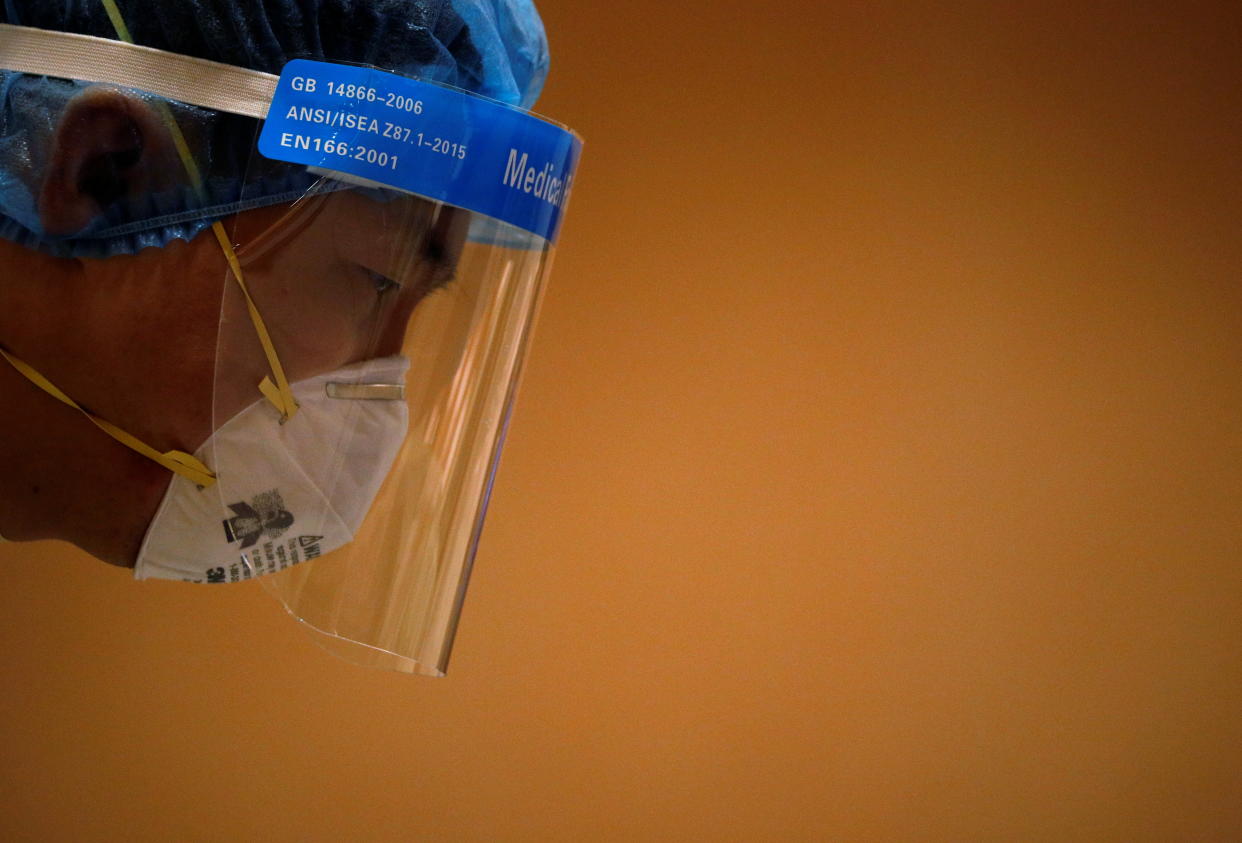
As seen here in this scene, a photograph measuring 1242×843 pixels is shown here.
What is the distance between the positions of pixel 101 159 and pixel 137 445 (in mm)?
176

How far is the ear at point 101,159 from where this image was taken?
0.64 meters

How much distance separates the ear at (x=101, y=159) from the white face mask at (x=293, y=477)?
15 centimetres

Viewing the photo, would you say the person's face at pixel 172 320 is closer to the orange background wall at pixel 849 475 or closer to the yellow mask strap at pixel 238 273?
the yellow mask strap at pixel 238 273

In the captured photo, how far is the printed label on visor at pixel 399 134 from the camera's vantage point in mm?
646

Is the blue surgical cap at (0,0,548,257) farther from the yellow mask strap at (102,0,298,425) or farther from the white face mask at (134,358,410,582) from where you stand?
the white face mask at (134,358,410,582)

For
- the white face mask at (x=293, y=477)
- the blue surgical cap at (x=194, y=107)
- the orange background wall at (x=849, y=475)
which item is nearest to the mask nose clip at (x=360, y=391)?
the white face mask at (x=293, y=477)

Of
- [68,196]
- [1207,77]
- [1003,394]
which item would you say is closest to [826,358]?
[1003,394]

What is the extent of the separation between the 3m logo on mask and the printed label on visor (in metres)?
0.22

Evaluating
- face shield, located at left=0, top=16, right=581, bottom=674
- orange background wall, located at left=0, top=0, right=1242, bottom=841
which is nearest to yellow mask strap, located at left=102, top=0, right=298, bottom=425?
face shield, located at left=0, top=16, right=581, bottom=674

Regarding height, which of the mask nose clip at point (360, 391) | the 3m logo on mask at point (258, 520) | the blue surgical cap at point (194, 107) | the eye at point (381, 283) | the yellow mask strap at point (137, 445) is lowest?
the 3m logo on mask at point (258, 520)

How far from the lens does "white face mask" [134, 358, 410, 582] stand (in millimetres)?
711

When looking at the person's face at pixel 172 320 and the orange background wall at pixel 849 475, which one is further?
the orange background wall at pixel 849 475

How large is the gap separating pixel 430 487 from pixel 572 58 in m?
1.54

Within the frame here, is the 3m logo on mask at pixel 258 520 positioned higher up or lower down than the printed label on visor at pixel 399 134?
lower down
